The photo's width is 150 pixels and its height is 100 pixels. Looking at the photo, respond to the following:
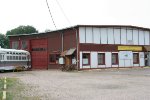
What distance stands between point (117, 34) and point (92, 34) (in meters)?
4.16

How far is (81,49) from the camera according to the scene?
42031mm

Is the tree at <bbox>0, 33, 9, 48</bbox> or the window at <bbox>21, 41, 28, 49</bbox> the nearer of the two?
the window at <bbox>21, 41, 28, 49</bbox>

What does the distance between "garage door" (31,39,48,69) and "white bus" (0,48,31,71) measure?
426cm

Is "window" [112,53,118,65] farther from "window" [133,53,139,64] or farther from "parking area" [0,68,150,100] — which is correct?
"parking area" [0,68,150,100]

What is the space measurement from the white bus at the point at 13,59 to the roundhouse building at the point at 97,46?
4.56m

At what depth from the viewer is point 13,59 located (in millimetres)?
43656

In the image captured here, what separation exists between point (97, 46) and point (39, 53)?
13.5 meters

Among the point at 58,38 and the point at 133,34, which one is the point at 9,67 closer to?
the point at 58,38

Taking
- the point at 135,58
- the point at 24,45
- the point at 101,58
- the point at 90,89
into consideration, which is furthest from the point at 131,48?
the point at 90,89

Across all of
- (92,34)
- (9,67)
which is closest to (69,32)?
(92,34)

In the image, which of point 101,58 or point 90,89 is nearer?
point 90,89

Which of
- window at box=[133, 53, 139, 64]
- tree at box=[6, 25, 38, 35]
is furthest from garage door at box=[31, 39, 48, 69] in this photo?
tree at box=[6, 25, 38, 35]

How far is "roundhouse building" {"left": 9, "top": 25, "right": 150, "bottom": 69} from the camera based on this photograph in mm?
42562

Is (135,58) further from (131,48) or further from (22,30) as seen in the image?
(22,30)
